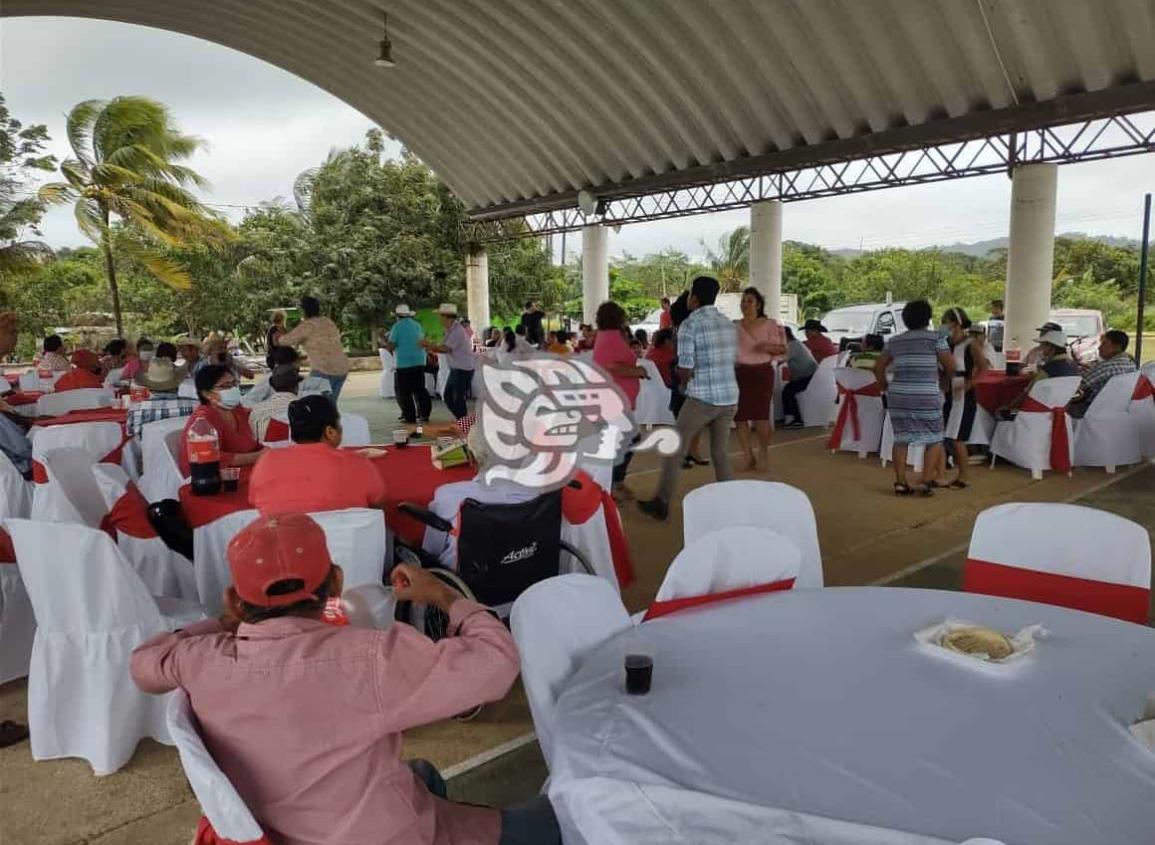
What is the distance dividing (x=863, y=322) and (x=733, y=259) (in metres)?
16.6

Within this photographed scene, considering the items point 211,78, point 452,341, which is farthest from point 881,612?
point 211,78

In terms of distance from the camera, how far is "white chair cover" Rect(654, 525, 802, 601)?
210 cm

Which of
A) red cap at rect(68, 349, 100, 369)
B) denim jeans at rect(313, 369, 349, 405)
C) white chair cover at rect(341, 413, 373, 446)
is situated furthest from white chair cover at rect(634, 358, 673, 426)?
red cap at rect(68, 349, 100, 369)

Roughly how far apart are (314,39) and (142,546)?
13.1 m

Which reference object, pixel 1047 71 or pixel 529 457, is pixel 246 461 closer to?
pixel 529 457

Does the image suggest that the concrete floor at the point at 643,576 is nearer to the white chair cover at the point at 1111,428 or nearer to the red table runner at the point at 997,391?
the white chair cover at the point at 1111,428

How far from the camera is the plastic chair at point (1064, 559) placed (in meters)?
2.14

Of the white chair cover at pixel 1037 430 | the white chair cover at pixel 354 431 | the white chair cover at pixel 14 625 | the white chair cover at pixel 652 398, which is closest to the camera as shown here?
the white chair cover at pixel 14 625

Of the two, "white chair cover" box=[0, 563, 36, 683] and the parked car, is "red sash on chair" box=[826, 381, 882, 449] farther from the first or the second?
the parked car

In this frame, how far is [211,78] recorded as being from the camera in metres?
27.2

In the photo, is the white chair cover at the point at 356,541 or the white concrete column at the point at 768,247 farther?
the white concrete column at the point at 768,247

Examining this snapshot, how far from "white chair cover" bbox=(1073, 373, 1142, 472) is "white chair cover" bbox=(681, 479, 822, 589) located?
4.92m

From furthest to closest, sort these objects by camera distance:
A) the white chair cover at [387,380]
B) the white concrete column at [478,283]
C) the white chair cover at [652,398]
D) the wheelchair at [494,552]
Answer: the white concrete column at [478,283], the white chair cover at [387,380], the white chair cover at [652,398], the wheelchair at [494,552]

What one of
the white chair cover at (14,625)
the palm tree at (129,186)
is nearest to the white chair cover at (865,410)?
the white chair cover at (14,625)
